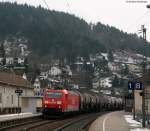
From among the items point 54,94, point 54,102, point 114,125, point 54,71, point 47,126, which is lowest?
point 114,125

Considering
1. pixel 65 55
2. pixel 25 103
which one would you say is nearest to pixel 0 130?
pixel 25 103

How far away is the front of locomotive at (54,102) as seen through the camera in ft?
162

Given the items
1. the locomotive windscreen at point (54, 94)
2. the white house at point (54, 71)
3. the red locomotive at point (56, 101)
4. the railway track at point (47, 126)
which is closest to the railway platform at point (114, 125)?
the railway track at point (47, 126)

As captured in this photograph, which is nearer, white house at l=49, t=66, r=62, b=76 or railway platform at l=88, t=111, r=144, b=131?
railway platform at l=88, t=111, r=144, b=131

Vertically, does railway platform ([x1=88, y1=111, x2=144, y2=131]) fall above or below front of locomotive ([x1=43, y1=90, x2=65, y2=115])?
below

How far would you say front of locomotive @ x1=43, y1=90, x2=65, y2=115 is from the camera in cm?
4931

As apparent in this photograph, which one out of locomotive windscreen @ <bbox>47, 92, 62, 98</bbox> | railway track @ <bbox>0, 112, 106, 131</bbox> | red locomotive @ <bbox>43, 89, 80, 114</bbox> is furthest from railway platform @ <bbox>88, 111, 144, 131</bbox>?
locomotive windscreen @ <bbox>47, 92, 62, 98</bbox>

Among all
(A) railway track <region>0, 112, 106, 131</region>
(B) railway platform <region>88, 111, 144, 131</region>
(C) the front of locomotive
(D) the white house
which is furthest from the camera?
(D) the white house

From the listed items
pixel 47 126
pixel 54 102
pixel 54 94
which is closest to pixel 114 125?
pixel 47 126

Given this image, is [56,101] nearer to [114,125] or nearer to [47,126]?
[114,125]

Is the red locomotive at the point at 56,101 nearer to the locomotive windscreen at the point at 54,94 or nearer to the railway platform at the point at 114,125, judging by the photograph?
the locomotive windscreen at the point at 54,94

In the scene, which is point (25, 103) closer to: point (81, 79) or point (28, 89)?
point (28, 89)

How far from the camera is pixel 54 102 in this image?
4962 centimetres

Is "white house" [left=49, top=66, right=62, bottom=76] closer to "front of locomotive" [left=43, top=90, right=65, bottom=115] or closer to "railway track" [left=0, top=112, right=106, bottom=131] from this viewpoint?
"front of locomotive" [left=43, top=90, right=65, bottom=115]
